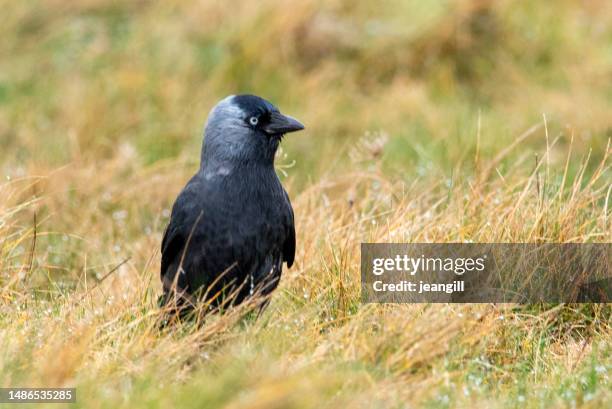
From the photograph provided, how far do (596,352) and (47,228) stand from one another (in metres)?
3.32

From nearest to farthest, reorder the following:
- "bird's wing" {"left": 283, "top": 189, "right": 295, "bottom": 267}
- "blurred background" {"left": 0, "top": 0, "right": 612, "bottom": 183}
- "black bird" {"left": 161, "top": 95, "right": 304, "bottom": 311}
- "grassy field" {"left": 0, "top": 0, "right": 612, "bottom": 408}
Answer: "grassy field" {"left": 0, "top": 0, "right": 612, "bottom": 408} → "black bird" {"left": 161, "top": 95, "right": 304, "bottom": 311} → "bird's wing" {"left": 283, "top": 189, "right": 295, "bottom": 267} → "blurred background" {"left": 0, "top": 0, "right": 612, "bottom": 183}

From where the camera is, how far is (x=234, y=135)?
177 inches

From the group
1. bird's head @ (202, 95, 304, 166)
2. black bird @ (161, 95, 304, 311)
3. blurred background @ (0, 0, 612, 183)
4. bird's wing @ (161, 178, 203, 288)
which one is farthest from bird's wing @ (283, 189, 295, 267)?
blurred background @ (0, 0, 612, 183)

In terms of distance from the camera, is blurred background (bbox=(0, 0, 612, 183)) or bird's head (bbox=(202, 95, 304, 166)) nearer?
bird's head (bbox=(202, 95, 304, 166))

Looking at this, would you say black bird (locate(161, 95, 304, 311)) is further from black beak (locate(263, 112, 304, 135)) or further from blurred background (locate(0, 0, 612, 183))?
blurred background (locate(0, 0, 612, 183))

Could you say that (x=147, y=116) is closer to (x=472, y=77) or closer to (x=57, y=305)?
(x=472, y=77)

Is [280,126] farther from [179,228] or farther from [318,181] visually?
[318,181]

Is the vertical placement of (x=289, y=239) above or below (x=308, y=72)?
below

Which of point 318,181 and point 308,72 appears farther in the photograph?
point 308,72

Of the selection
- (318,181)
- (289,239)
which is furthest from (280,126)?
(318,181)

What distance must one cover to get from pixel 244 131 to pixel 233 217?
0.42 metres

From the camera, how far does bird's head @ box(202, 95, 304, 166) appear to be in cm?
446

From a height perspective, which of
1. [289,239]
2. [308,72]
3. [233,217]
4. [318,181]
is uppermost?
[308,72]

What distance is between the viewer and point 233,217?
168 inches
